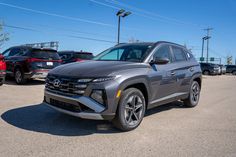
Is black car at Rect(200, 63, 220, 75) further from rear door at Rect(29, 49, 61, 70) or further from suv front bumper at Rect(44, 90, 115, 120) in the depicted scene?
suv front bumper at Rect(44, 90, 115, 120)

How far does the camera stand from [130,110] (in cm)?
435

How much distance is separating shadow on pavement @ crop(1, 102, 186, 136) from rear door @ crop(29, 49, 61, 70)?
4565 millimetres

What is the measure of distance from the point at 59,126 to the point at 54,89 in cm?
73

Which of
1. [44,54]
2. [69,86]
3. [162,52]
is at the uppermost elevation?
[44,54]

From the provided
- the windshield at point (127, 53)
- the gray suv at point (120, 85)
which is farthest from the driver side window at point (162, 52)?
the windshield at point (127, 53)

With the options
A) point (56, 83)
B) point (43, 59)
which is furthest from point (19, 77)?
point (56, 83)

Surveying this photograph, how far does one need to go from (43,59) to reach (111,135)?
7.03 m

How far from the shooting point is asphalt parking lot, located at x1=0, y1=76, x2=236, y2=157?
3.44m

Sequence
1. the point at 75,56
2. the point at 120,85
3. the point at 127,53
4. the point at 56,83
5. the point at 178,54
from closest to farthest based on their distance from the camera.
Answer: the point at 120,85 < the point at 56,83 < the point at 127,53 < the point at 178,54 < the point at 75,56

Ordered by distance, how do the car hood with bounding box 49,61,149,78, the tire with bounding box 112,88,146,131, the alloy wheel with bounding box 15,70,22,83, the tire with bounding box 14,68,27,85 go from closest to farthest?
the car hood with bounding box 49,61,149,78, the tire with bounding box 112,88,146,131, the tire with bounding box 14,68,27,85, the alloy wheel with bounding box 15,70,22,83

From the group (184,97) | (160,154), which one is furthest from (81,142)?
(184,97)

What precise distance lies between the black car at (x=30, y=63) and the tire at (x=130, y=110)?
656 centimetres

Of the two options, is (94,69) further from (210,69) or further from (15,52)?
(210,69)

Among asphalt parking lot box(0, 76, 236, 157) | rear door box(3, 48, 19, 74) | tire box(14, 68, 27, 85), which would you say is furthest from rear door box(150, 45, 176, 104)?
rear door box(3, 48, 19, 74)
